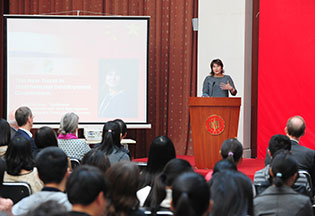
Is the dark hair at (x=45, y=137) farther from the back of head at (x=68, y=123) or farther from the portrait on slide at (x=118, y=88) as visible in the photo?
→ the portrait on slide at (x=118, y=88)

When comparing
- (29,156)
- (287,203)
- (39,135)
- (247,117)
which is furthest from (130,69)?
(287,203)

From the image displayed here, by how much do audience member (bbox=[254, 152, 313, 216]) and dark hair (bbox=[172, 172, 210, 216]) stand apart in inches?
30.0

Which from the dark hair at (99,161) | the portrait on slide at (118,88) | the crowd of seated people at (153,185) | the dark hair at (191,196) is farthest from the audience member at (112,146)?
the portrait on slide at (118,88)

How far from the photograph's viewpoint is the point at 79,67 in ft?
21.9

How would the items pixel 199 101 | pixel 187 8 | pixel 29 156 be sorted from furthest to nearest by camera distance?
pixel 187 8 → pixel 199 101 → pixel 29 156

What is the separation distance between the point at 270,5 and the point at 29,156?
453 centimetres

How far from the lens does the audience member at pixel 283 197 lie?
2.25m

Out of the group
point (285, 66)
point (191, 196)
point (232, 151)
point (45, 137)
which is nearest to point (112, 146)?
point (45, 137)

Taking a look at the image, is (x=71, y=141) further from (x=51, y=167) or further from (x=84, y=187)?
(x=84, y=187)

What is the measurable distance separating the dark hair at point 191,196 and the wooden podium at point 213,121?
3.40 metres

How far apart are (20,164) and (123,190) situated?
113 centimetres

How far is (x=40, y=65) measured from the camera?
6.61m

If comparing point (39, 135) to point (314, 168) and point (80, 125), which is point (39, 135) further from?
point (80, 125)

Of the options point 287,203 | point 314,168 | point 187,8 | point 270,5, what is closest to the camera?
point 287,203
